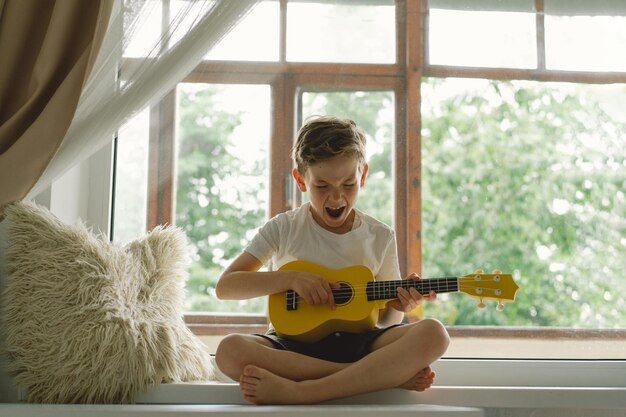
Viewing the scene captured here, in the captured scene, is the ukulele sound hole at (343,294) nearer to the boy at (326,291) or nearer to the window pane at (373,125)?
the boy at (326,291)

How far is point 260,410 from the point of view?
1229 millimetres

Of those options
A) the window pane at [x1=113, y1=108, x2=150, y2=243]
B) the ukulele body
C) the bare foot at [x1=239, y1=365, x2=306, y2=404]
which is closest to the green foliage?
the window pane at [x1=113, y1=108, x2=150, y2=243]

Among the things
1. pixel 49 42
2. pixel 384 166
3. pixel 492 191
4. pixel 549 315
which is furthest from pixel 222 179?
pixel 549 315

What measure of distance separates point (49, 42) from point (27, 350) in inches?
27.2

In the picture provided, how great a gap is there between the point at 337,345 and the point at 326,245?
9.8 inches

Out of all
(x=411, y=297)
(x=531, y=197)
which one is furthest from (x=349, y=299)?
(x=531, y=197)

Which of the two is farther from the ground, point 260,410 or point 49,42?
→ point 49,42

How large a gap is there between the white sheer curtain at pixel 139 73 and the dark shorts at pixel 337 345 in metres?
0.61

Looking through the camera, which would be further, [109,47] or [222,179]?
[222,179]

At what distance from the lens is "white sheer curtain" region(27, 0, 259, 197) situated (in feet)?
5.09

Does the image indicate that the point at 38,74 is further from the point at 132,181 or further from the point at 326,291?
the point at 326,291

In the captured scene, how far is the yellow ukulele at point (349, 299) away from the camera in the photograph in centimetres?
141

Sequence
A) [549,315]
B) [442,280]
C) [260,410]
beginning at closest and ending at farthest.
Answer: [260,410]
[442,280]
[549,315]

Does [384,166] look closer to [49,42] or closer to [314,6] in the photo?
[314,6]
